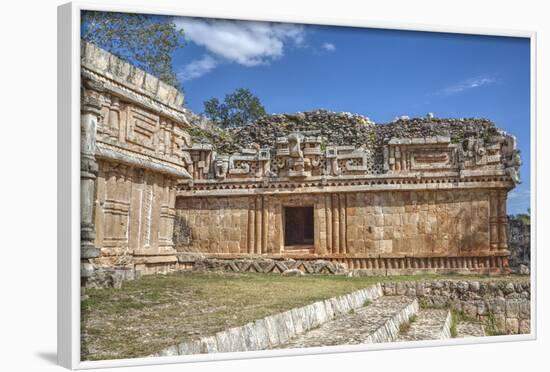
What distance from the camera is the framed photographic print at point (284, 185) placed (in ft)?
20.9

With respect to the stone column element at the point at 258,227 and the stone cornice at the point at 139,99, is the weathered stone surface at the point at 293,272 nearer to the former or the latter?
the stone column element at the point at 258,227

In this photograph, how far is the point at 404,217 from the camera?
39.4 feet

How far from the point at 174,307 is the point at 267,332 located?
44.1 inches

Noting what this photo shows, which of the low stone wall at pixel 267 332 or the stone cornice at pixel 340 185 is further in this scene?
the stone cornice at pixel 340 185

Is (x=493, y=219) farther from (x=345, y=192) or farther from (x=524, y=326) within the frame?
(x=524, y=326)

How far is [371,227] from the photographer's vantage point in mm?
12047

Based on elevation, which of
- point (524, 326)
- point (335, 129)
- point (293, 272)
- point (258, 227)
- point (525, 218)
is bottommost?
point (524, 326)

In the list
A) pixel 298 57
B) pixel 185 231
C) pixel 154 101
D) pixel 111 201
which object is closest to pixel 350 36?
pixel 298 57

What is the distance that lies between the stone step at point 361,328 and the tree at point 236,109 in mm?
3653

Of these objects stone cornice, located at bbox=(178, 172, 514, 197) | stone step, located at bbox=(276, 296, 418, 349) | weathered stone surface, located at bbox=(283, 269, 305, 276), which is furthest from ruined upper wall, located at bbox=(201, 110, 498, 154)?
stone step, located at bbox=(276, 296, 418, 349)

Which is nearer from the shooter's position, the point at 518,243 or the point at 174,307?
the point at 174,307

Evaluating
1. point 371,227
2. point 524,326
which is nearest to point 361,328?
point 524,326

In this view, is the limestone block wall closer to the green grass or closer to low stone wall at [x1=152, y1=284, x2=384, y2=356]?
the green grass

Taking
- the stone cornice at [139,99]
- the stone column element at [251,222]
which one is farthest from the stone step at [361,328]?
the stone cornice at [139,99]
